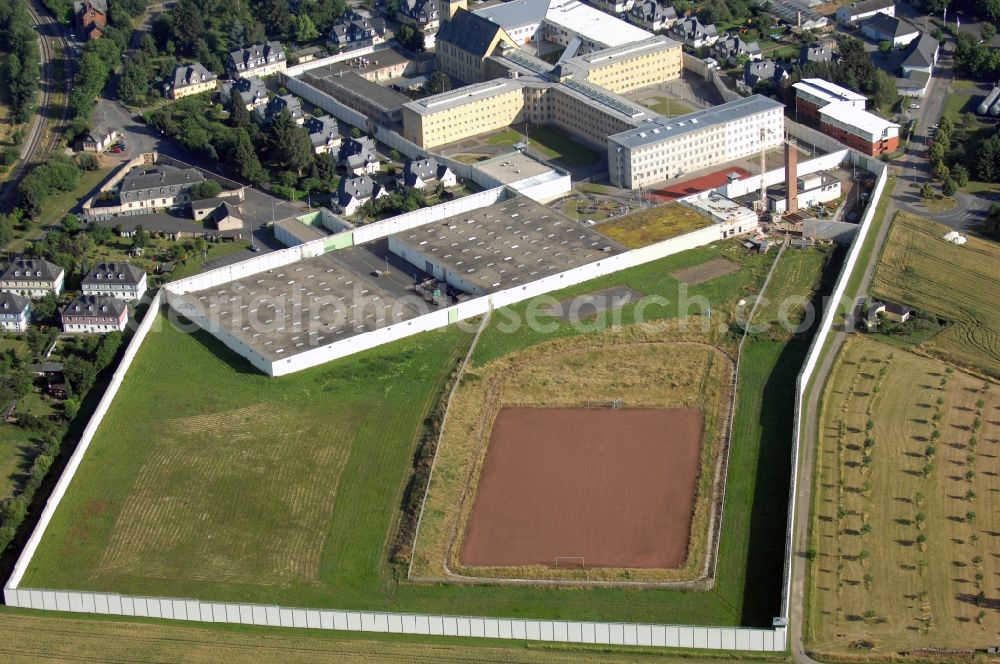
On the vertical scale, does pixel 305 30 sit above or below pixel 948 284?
above

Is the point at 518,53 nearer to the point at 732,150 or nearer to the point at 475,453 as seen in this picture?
the point at 732,150

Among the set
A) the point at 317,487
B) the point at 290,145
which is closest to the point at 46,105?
the point at 290,145

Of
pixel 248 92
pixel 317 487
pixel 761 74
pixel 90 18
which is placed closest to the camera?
pixel 317 487

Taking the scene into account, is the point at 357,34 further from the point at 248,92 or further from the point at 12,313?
the point at 12,313

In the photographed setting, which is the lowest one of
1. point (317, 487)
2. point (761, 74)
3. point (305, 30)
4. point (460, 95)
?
point (761, 74)

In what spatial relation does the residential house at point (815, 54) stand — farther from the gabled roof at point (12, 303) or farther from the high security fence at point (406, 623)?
the high security fence at point (406, 623)
